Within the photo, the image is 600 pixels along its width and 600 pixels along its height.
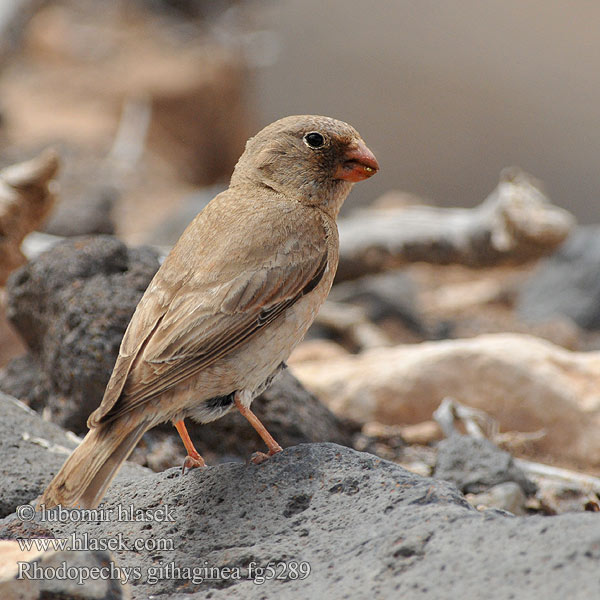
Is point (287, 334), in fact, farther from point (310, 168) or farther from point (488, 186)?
point (488, 186)

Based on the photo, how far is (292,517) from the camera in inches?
91.2

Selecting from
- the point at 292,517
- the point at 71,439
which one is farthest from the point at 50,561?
the point at 71,439

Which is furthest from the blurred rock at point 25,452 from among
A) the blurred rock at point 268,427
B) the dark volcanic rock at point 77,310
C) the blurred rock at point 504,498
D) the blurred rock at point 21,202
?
the blurred rock at point 21,202

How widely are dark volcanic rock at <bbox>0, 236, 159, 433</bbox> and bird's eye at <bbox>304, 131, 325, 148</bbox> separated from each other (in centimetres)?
105

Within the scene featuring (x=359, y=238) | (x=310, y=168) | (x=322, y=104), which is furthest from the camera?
(x=322, y=104)

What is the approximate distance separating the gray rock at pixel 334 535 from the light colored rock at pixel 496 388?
6.40 feet

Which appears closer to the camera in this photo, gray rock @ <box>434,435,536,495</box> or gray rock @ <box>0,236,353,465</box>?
gray rock @ <box>434,435,536,495</box>

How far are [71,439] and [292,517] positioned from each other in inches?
53.3

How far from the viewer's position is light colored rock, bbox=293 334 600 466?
167 inches

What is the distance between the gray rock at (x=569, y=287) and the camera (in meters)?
6.91

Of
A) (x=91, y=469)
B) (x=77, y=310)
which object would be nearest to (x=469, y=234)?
(x=77, y=310)

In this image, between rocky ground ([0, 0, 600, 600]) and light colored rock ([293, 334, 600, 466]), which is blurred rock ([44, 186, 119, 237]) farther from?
light colored rock ([293, 334, 600, 466])

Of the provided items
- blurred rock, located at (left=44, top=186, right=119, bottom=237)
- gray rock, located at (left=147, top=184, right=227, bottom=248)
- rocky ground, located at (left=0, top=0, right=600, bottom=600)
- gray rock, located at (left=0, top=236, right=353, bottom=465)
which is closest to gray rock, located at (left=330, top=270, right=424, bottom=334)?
rocky ground, located at (left=0, top=0, right=600, bottom=600)

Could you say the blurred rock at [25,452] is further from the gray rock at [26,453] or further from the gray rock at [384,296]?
the gray rock at [384,296]
